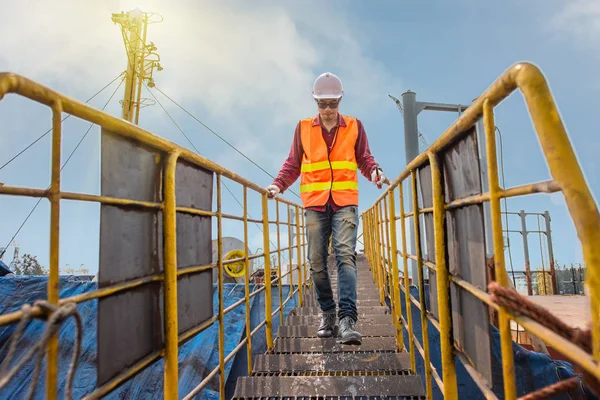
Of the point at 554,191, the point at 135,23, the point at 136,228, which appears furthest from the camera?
the point at 135,23

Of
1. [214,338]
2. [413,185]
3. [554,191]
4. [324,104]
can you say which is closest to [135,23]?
[214,338]

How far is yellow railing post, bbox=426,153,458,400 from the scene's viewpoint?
164 cm

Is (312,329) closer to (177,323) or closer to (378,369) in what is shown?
(378,369)

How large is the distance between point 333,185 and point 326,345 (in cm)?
128

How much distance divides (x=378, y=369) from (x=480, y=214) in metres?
1.80

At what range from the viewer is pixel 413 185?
7.09ft

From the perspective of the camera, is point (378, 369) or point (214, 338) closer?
point (378, 369)

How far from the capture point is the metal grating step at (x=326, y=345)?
3.03 metres

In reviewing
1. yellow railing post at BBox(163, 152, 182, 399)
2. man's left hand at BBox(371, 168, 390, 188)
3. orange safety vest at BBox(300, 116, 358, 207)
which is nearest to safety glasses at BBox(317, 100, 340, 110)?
orange safety vest at BBox(300, 116, 358, 207)

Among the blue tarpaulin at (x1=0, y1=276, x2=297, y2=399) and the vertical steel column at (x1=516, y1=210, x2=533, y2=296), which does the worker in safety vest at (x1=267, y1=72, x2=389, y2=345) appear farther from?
the vertical steel column at (x1=516, y1=210, x2=533, y2=296)

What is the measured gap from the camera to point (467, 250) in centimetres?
143

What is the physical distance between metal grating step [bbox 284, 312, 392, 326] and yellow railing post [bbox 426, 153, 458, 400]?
1.90 meters

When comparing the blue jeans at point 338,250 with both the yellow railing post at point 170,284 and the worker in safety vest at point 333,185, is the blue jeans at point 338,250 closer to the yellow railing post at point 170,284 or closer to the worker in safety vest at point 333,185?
the worker in safety vest at point 333,185

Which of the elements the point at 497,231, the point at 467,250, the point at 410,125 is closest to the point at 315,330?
the point at 467,250
